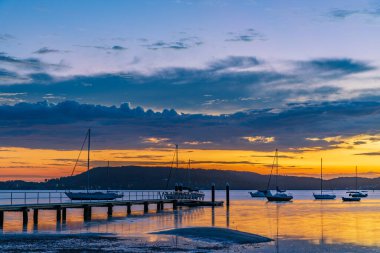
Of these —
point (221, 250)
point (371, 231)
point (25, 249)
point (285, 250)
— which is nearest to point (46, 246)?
point (25, 249)

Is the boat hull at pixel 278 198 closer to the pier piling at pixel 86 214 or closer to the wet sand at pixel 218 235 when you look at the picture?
the pier piling at pixel 86 214

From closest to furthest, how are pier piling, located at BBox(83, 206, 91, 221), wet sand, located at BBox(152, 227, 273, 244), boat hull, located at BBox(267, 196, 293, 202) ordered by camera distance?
wet sand, located at BBox(152, 227, 273, 244)
pier piling, located at BBox(83, 206, 91, 221)
boat hull, located at BBox(267, 196, 293, 202)

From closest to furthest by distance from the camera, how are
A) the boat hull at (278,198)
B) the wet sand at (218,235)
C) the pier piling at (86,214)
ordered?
1. the wet sand at (218,235)
2. the pier piling at (86,214)
3. the boat hull at (278,198)

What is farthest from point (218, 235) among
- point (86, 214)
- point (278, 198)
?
point (278, 198)

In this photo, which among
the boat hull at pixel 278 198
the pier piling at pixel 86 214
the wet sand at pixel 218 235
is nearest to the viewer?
the wet sand at pixel 218 235

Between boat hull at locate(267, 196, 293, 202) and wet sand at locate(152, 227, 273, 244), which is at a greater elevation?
wet sand at locate(152, 227, 273, 244)

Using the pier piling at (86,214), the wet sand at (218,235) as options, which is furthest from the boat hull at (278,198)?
the wet sand at (218,235)

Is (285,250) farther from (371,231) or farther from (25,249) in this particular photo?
(371,231)

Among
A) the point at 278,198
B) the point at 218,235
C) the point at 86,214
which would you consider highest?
the point at 218,235

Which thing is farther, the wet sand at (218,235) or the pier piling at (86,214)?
the pier piling at (86,214)

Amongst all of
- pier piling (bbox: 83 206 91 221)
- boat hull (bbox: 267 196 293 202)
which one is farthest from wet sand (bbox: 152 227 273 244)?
boat hull (bbox: 267 196 293 202)

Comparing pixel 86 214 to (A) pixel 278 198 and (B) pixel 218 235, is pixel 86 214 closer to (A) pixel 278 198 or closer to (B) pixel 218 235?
(B) pixel 218 235

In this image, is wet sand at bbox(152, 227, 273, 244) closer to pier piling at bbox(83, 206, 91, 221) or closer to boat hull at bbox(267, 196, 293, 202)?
pier piling at bbox(83, 206, 91, 221)

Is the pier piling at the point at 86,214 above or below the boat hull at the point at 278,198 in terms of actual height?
above
